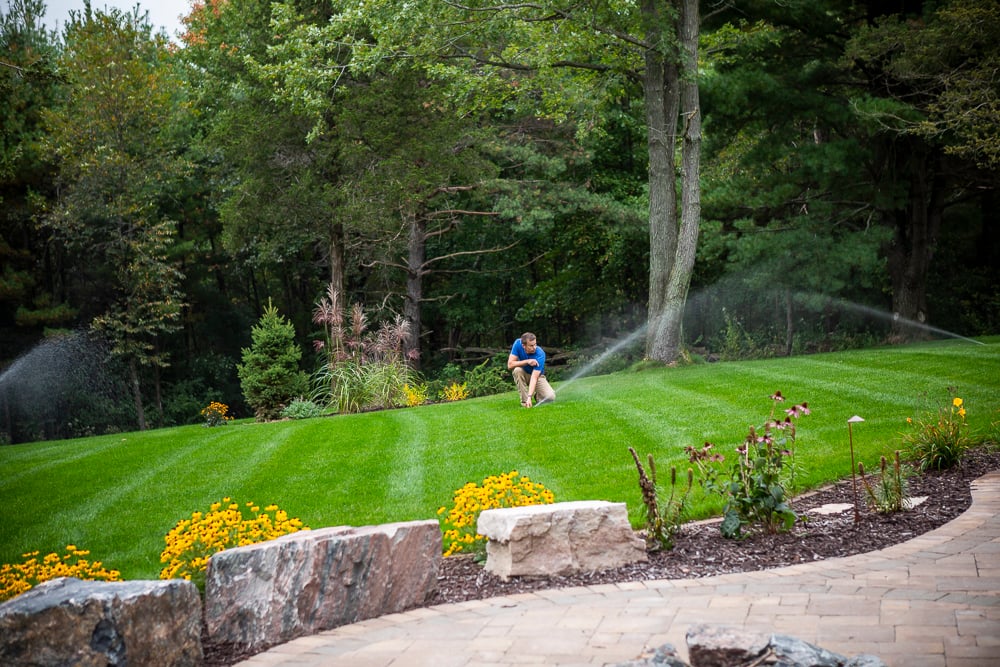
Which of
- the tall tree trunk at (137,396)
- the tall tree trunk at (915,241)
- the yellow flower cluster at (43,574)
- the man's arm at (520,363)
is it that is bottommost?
the tall tree trunk at (137,396)

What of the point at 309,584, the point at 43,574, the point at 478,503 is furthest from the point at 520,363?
the point at 309,584

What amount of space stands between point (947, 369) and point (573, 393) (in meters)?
4.81

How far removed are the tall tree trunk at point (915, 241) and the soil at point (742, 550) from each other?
11506 millimetres

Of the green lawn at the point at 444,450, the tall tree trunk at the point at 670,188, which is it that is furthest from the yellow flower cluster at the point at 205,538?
the tall tree trunk at the point at 670,188

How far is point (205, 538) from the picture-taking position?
4.55 m

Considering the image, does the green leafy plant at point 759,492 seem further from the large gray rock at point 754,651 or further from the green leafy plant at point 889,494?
the large gray rock at point 754,651

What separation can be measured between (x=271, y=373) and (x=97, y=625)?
35.6ft

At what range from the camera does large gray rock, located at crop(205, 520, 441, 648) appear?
151 inches

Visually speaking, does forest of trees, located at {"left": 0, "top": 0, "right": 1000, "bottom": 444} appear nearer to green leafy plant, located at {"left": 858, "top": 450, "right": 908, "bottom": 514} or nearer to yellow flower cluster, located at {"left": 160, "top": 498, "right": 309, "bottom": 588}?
yellow flower cluster, located at {"left": 160, "top": 498, "right": 309, "bottom": 588}

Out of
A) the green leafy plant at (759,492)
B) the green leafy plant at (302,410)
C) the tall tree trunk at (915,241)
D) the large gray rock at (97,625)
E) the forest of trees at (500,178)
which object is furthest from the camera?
the tall tree trunk at (915,241)

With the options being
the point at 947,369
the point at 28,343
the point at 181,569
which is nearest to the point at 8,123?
the point at 28,343

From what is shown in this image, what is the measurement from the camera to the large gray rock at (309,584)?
12.6ft

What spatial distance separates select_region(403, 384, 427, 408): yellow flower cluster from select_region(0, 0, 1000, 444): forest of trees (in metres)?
2.56

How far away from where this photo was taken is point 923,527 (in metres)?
4.93
